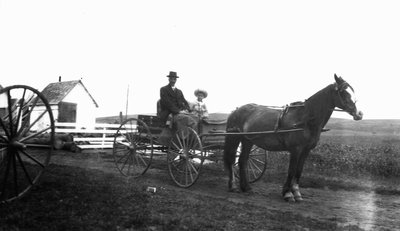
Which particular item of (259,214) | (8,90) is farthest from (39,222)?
(259,214)

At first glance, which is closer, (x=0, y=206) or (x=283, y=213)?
(x=0, y=206)

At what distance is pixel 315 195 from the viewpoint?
25.0 ft

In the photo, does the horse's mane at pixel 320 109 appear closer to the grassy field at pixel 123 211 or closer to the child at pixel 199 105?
the grassy field at pixel 123 211

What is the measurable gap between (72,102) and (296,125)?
26.9m

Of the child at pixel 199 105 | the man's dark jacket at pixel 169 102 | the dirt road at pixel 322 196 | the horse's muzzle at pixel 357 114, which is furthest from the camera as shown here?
the child at pixel 199 105

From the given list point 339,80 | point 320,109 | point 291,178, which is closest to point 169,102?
point 291,178

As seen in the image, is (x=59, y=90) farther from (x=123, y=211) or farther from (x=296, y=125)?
(x=123, y=211)


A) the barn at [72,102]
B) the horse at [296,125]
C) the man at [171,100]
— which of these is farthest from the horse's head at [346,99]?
the barn at [72,102]

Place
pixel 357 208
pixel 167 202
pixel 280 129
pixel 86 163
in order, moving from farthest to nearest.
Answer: pixel 86 163
pixel 280 129
pixel 357 208
pixel 167 202

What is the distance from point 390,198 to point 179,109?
16.6ft

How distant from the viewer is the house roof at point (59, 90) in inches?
1182

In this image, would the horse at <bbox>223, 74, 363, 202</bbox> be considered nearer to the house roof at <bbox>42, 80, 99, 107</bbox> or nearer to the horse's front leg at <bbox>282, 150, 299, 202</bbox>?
the horse's front leg at <bbox>282, 150, 299, 202</bbox>

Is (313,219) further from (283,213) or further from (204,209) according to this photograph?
(204,209)

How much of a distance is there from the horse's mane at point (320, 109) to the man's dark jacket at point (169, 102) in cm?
319
